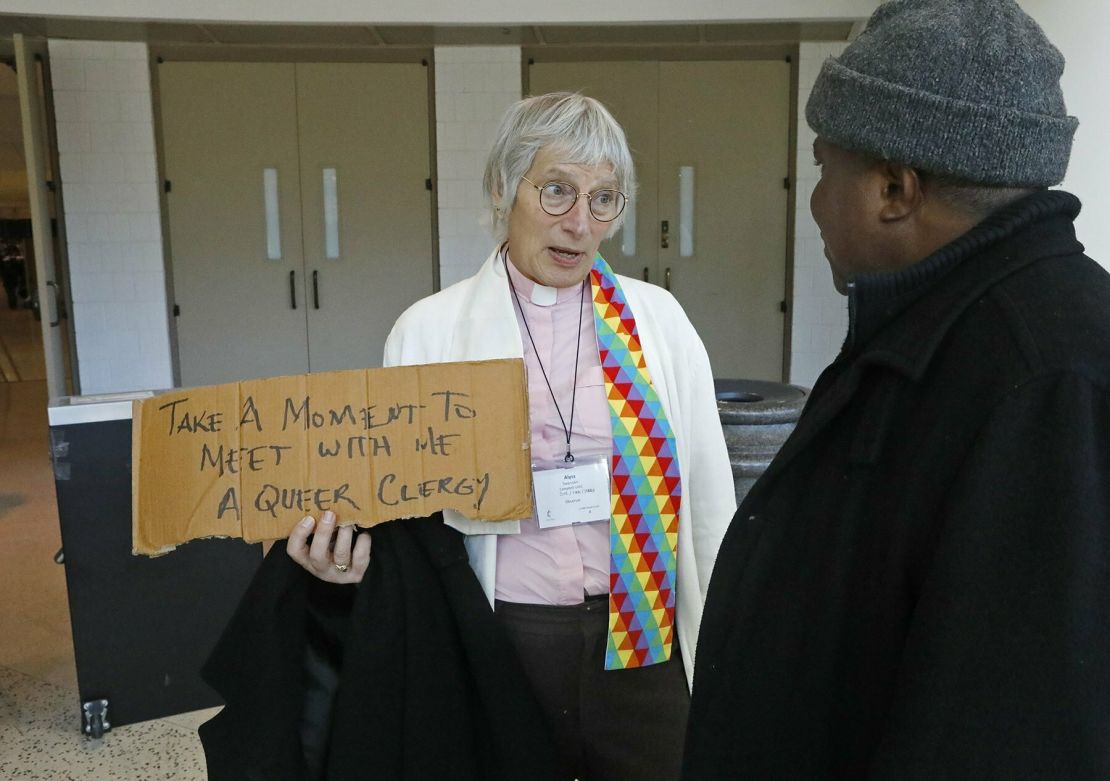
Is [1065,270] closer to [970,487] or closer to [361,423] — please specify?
[970,487]

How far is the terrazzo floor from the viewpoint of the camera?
2.45 meters

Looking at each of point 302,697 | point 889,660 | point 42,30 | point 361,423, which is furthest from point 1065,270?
point 42,30

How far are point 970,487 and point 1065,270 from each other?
0.68 feet

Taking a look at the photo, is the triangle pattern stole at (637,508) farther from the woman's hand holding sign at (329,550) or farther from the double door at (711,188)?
the double door at (711,188)

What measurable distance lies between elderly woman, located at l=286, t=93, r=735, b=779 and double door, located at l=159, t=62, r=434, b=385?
186 inches

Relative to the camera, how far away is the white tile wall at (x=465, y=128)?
6.02 meters

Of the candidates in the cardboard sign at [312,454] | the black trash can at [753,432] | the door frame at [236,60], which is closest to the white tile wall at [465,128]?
the door frame at [236,60]

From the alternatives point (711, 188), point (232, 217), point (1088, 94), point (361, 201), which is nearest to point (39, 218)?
point (232, 217)

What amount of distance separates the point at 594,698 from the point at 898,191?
974 millimetres

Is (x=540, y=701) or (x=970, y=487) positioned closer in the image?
(x=970, y=487)

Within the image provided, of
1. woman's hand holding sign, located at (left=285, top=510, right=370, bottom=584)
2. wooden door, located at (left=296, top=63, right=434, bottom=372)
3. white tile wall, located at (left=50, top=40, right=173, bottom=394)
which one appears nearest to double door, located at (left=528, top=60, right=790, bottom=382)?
wooden door, located at (left=296, top=63, right=434, bottom=372)

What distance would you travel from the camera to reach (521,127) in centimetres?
153

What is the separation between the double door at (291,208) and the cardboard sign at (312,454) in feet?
16.7

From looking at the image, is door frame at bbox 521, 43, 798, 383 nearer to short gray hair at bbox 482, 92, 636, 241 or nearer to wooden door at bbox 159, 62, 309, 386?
wooden door at bbox 159, 62, 309, 386
